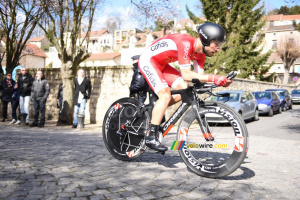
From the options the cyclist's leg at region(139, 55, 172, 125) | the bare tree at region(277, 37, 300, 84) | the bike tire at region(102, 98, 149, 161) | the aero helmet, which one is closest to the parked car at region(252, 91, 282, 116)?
the bike tire at region(102, 98, 149, 161)

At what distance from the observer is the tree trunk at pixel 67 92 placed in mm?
12227

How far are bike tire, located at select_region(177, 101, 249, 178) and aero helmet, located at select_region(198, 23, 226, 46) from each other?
2.48 ft

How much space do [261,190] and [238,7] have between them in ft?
108

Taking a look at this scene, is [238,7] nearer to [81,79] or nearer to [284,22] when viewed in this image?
[81,79]

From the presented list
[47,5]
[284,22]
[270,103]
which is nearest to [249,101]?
[270,103]

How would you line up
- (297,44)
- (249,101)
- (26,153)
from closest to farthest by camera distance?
(26,153) < (249,101) < (297,44)

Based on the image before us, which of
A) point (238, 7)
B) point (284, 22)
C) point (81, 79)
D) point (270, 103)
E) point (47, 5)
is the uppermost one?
point (284, 22)

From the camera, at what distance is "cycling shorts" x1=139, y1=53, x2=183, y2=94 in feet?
13.5

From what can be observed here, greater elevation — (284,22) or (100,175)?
(284,22)

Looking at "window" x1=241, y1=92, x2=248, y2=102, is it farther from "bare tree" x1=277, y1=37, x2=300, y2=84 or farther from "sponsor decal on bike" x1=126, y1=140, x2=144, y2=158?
"bare tree" x1=277, y1=37, x2=300, y2=84

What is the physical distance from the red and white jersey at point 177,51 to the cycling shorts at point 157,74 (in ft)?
0.22

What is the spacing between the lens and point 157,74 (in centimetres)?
416

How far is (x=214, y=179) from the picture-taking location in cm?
376

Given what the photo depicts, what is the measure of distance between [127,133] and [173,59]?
4.40 ft
